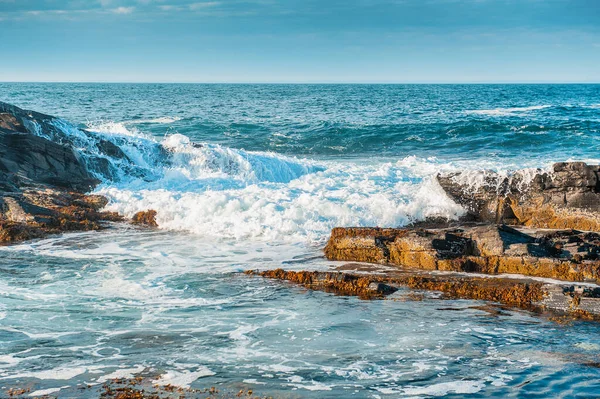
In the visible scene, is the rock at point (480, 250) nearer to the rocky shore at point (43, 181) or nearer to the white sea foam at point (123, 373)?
the white sea foam at point (123, 373)

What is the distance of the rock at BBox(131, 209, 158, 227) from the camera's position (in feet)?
50.0

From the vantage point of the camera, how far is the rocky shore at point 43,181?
14031 millimetres

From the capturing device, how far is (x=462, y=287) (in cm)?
973

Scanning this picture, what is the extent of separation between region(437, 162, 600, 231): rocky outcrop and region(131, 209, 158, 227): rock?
7.49 metres

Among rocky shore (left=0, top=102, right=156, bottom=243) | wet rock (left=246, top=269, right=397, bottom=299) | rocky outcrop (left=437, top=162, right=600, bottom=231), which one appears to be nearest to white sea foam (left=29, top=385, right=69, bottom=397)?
wet rock (left=246, top=269, right=397, bottom=299)

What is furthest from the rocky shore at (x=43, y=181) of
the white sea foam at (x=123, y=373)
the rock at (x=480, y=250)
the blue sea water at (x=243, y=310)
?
the white sea foam at (x=123, y=373)

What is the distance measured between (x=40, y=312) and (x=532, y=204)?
1013 cm

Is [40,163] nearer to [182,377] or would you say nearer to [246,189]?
[246,189]

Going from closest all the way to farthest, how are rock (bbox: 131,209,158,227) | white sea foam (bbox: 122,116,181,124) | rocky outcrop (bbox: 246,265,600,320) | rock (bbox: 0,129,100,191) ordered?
rocky outcrop (bbox: 246,265,600,320), rock (bbox: 131,209,158,227), rock (bbox: 0,129,100,191), white sea foam (bbox: 122,116,181,124)

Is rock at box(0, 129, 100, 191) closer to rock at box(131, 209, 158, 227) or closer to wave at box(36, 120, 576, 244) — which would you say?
wave at box(36, 120, 576, 244)

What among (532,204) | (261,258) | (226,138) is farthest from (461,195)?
(226,138)

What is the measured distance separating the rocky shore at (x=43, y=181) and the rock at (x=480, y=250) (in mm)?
6230

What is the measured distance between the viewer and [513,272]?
10195mm

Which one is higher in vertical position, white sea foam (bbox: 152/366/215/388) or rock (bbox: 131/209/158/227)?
rock (bbox: 131/209/158/227)
